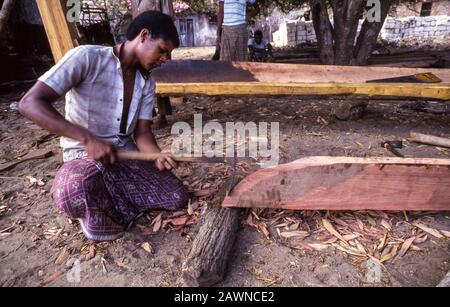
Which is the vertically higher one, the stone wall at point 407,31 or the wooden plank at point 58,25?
the wooden plank at point 58,25

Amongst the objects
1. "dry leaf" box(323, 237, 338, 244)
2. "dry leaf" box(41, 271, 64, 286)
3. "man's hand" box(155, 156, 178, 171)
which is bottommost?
"dry leaf" box(323, 237, 338, 244)

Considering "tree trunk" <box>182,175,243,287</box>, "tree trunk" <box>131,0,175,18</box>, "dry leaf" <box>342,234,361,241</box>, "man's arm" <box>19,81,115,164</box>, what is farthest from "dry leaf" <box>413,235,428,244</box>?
"tree trunk" <box>131,0,175,18</box>

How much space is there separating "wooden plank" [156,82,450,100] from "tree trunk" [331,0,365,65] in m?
3.27

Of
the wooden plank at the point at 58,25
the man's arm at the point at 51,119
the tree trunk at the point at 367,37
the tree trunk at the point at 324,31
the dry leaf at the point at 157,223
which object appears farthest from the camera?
the tree trunk at the point at 324,31

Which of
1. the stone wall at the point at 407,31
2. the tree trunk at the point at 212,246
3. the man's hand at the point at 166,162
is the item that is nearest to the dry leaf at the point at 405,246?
the tree trunk at the point at 212,246

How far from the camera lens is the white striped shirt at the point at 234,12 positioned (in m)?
5.57

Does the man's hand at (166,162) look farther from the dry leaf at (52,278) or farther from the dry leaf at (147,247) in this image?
the dry leaf at (52,278)

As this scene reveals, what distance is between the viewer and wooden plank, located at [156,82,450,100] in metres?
3.65

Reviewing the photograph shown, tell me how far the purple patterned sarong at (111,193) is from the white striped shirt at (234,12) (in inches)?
153

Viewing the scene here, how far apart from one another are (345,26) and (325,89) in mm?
3556

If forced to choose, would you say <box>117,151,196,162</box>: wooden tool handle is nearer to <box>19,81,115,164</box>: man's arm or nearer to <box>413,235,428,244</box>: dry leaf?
<box>19,81,115,164</box>: man's arm

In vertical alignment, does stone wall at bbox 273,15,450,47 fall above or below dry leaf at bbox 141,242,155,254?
below

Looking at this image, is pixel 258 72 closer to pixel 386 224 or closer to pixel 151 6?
pixel 151 6
